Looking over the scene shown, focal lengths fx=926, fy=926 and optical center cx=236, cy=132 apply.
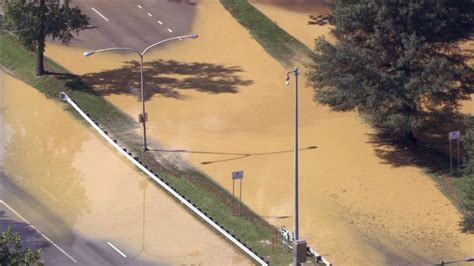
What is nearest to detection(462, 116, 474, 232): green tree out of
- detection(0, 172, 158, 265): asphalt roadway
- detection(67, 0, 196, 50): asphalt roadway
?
detection(0, 172, 158, 265): asphalt roadway

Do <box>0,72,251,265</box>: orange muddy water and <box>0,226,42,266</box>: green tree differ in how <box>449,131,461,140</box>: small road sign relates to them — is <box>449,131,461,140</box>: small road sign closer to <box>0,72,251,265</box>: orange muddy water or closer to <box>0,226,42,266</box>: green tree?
<box>0,72,251,265</box>: orange muddy water

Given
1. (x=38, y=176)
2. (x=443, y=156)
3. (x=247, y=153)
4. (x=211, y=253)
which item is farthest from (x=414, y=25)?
(x=38, y=176)

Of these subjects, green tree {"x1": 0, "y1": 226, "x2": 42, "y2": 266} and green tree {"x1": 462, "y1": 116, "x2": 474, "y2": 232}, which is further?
green tree {"x1": 462, "y1": 116, "x2": 474, "y2": 232}

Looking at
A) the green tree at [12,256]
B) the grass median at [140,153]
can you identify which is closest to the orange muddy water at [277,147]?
the grass median at [140,153]

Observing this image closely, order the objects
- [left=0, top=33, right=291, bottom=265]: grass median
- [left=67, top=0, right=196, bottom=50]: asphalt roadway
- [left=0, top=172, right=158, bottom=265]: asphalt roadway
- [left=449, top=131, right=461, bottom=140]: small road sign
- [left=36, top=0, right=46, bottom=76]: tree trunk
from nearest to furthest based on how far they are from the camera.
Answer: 1. [left=0, top=172, right=158, bottom=265]: asphalt roadway
2. [left=0, top=33, right=291, bottom=265]: grass median
3. [left=449, top=131, right=461, bottom=140]: small road sign
4. [left=36, top=0, right=46, bottom=76]: tree trunk
5. [left=67, top=0, right=196, bottom=50]: asphalt roadway

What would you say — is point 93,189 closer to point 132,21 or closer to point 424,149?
point 424,149
